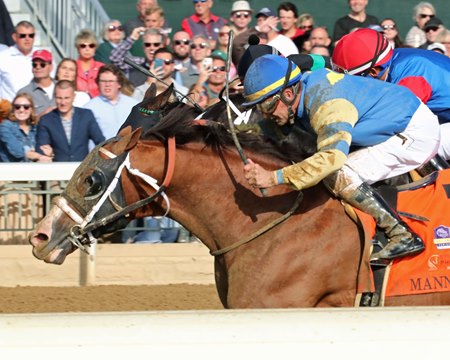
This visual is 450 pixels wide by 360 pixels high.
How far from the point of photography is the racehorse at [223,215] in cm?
457

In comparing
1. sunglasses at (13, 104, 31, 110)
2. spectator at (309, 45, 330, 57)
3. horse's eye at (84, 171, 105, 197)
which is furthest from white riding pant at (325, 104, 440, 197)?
spectator at (309, 45, 330, 57)

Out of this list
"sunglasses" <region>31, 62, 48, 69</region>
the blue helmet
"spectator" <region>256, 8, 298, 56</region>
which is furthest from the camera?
"spectator" <region>256, 8, 298, 56</region>

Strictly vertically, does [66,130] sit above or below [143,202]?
below

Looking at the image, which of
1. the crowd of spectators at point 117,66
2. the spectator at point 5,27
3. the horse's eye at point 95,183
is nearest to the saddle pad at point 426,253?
the horse's eye at point 95,183

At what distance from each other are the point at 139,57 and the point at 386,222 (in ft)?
18.1

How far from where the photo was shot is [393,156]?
473 centimetres

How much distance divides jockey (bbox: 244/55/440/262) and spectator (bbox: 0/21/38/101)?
4.89 meters

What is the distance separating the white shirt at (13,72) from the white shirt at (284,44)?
7.26 ft

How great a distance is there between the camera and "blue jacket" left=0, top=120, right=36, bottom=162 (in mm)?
8172

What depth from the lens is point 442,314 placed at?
2.96m

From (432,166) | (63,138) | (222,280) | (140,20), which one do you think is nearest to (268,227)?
(222,280)

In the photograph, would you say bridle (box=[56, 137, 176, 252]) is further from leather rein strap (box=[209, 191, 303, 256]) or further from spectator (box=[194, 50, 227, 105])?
spectator (box=[194, 50, 227, 105])

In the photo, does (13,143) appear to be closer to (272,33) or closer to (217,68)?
(217,68)

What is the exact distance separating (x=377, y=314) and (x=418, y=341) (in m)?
0.14
